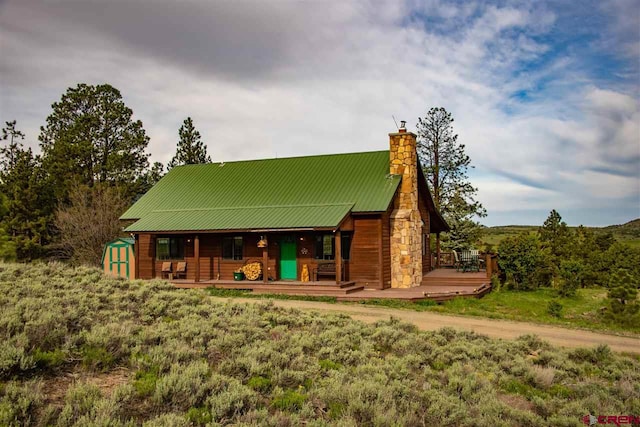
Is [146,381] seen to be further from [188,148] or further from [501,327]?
[188,148]

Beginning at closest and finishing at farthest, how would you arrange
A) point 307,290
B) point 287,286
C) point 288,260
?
point 307,290 < point 287,286 < point 288,260

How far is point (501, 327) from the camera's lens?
540 inches

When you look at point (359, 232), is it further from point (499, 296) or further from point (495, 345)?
point (495, 345)

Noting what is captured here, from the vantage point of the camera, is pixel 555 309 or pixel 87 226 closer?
pixel 555 309

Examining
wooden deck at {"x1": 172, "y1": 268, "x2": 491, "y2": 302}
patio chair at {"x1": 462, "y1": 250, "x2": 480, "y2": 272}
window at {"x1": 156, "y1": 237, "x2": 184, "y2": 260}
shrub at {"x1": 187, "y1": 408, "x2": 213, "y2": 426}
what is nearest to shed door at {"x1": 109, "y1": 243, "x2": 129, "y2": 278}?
window at {"x1": 156, "y1": 237, "x2": 184, "y2": 260}

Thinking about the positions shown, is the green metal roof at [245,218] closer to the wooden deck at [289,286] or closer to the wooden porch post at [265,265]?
the wooden porch post at [265,265]

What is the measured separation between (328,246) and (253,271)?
334 centimetres

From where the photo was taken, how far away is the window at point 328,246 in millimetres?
21641

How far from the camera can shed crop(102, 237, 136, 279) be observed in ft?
84.0

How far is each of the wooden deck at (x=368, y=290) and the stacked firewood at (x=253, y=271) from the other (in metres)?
0.27

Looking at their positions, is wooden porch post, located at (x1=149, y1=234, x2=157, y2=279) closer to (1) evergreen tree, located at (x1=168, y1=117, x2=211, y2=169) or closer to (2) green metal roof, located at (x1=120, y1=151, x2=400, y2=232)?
(2) green metal roof, located at (x1=120, y1=151, x2=400, y2=232)

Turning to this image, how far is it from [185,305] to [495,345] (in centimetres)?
668

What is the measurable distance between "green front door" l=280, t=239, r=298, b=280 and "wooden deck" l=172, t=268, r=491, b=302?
54 centimetres

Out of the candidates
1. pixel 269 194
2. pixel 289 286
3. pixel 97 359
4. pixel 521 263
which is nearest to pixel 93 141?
pixel 269 194
